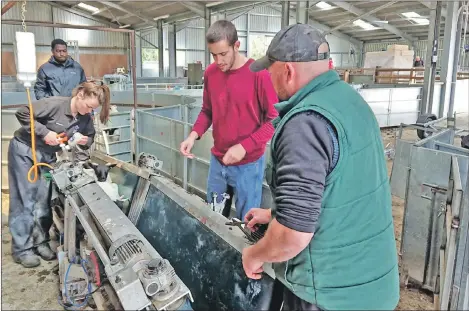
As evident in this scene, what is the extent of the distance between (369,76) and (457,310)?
11.2 meters

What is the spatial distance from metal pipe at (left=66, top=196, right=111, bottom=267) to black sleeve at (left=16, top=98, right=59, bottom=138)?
546 millimetres

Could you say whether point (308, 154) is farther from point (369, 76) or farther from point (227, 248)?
point (369, 76)

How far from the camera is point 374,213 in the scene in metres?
0.91

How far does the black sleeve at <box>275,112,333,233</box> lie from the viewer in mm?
838

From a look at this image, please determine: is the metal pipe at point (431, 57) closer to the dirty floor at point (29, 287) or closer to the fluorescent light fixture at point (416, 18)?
the fluorescent light fixture at point (416, 18)

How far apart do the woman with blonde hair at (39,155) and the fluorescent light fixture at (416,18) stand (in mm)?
15262

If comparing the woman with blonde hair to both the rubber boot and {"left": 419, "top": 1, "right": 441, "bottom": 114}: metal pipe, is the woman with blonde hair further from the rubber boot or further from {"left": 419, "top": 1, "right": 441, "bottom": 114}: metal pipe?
{"left": 419, "top": 1, "right": 441, "bottom": 114}: metal pipe

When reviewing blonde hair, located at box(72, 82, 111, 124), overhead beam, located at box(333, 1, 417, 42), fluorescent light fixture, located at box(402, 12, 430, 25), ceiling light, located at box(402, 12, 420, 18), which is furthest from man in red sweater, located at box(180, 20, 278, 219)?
ceiling light, located at box(402, 12, 420, 18)

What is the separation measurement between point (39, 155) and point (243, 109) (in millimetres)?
1417

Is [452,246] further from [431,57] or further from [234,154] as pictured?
[431,57]

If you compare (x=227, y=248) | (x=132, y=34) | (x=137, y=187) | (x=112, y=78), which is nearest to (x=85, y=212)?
(x=137, y=187)

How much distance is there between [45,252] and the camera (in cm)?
259

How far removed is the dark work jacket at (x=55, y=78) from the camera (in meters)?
3.60

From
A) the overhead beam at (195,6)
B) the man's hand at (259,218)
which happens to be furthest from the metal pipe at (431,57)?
the man's hand at (259,218)
